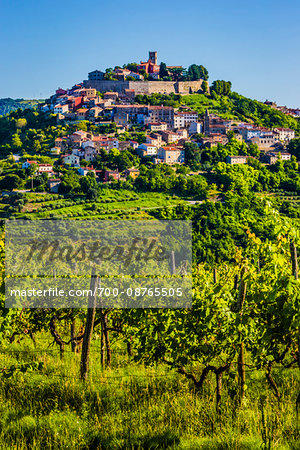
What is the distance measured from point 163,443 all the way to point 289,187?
49681 millimetres

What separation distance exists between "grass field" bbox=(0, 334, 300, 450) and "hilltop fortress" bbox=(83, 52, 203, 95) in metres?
65.3

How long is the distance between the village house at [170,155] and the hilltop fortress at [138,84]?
18.4 meters

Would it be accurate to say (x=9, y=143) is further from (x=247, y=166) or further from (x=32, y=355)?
(x=32, y=355)

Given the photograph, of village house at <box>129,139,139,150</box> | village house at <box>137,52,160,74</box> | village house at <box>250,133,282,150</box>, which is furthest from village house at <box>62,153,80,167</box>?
village house at <box>137,52,160,74</box>

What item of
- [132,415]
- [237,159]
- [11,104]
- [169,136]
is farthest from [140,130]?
[11,104]

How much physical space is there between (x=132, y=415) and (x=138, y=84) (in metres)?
68.4

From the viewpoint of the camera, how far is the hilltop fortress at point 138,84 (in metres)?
67.2

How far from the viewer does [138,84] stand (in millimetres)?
67250

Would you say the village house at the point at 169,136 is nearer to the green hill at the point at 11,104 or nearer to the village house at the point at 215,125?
the village house at the point at 215,125

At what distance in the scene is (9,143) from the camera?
58.7 meters

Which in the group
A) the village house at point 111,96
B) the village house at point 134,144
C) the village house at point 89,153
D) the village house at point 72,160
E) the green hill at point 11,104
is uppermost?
the green hill at point 11,104

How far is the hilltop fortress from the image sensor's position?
67.2m

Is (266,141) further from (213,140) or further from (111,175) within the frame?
(111,175)

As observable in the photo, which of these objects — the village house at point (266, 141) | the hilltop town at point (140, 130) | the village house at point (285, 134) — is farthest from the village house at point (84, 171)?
the village house at point (285, 134)
